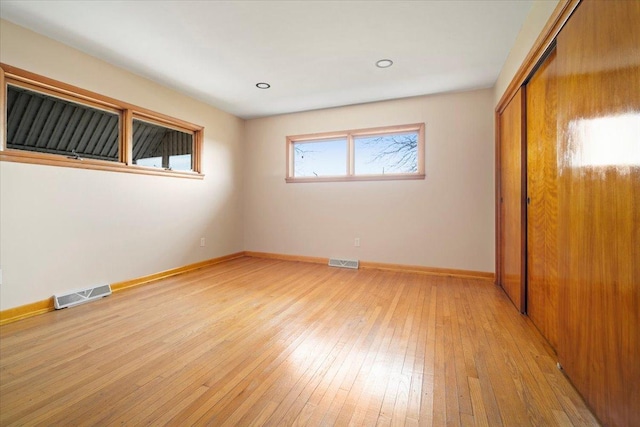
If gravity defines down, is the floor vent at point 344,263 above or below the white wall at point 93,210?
below

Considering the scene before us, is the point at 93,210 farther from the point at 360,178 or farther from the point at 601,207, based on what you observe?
the point at 601,207

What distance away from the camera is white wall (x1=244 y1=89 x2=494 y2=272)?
356cm

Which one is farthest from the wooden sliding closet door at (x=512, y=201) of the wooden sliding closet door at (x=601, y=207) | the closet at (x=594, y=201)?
the wooden sliding closet door at (x=601, y=207)

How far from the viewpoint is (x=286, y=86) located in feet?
11.5

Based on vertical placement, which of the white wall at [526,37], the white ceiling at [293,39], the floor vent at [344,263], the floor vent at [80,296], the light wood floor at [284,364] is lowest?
the light wood floor at [284,364]

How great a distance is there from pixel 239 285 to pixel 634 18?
11.4 feet

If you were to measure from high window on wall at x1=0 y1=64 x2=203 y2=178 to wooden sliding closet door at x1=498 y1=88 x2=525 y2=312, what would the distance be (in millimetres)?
4002

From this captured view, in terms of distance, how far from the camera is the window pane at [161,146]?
3298mm

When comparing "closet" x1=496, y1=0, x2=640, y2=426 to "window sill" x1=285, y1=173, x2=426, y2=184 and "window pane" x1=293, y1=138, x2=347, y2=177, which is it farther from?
"window pane" x1=293, y1=138, x2=347, y2=177

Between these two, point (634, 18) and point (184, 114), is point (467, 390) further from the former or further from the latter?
point (184, 114)

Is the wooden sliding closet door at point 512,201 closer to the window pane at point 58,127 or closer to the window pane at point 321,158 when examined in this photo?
the window pane at point 321,158

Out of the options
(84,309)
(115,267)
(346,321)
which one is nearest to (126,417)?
(346,321)

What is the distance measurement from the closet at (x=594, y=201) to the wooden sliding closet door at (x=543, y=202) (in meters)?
0.01

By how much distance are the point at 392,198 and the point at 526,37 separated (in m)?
2.25
